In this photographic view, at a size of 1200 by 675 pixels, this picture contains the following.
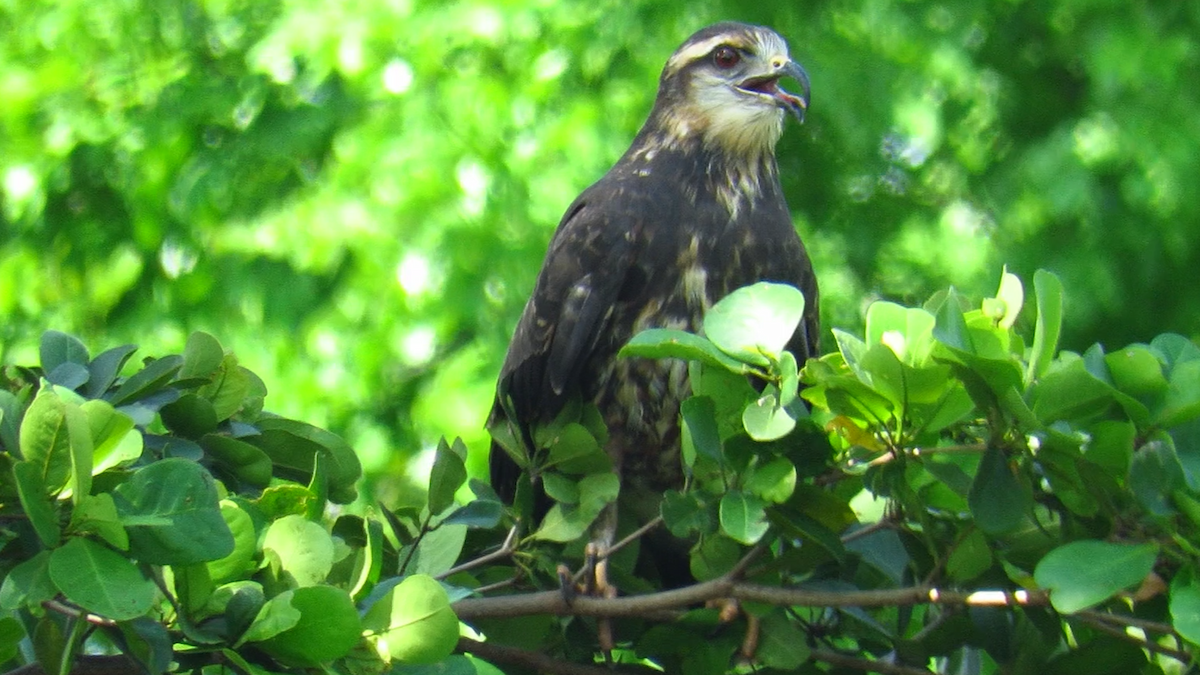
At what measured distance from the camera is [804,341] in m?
2.81

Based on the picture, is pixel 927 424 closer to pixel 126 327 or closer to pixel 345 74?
pixel 345 74

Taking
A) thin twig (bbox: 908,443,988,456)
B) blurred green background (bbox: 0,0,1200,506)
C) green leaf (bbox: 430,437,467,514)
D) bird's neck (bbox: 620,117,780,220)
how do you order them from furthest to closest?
1. blurred green background (bbox: 0,0,1200,506)
2. bird's neck (bbox: 620,117,780,220)
3. green leaf (bbox: 430,437,467,514)
4. thin twig (bbox: 908,443,988,456)

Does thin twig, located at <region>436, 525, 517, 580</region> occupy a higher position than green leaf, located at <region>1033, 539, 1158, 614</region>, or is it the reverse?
green leaf, located at <region>1033, 539, 1158, 614</region>

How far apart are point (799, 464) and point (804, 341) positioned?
3.69 feet

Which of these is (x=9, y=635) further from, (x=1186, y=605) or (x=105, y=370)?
(x=1186, y=605)

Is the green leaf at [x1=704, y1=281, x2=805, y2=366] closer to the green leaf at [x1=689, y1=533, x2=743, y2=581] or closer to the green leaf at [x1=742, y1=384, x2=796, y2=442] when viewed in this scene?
the green leaf at [x1=742, y1=384, x2=796, y2=442]

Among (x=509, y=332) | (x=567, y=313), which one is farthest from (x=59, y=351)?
(x=509, y=332)

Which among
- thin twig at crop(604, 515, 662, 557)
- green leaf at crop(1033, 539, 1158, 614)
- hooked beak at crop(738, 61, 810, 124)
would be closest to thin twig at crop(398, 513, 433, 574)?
thin twig at crop(604, 515, 662, 557)

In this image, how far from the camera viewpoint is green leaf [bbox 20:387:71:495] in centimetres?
140

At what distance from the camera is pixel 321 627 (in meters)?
1.44

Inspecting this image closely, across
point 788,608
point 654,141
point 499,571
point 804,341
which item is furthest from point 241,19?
point 788,608

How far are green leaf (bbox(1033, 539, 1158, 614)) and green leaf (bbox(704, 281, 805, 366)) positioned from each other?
358 mm

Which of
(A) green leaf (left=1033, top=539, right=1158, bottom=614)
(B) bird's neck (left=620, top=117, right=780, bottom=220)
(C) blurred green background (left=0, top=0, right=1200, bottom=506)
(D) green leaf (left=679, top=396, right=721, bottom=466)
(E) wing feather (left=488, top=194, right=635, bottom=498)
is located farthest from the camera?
(C) blurred green background (left=0, top=0, right=1200, bottom=506)

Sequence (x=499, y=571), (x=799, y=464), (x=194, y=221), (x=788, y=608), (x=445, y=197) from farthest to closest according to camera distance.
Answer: (x=194, y=221) < (x=445, y=197) < (x=499, y=571) < (x=788, y=608) < (x=799, y=464)
